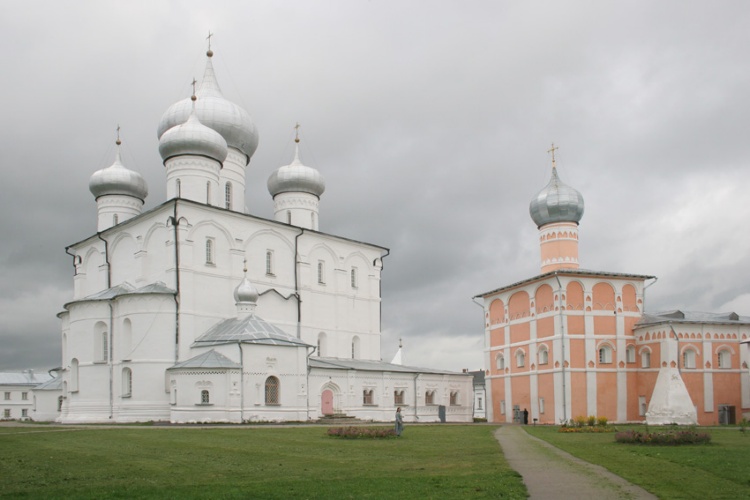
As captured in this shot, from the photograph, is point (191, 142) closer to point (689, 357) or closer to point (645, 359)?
point (645, 359)

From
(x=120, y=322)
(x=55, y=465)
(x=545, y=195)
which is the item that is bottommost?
(x=55, y=465)

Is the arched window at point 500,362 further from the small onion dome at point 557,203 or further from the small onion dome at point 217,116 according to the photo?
the small onion dome at point 217,116

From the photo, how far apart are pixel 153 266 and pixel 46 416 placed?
1203 centimetres

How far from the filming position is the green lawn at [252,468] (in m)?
10.2

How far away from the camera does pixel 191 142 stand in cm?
3572

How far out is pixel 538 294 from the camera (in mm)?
36375

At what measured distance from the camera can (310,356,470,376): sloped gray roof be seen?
36219mm

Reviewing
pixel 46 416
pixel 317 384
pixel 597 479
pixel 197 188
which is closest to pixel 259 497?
pixel 597 479

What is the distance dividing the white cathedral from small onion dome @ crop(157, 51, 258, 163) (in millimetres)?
76

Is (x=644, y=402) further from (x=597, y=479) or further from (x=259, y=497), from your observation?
(x=259, y=497)

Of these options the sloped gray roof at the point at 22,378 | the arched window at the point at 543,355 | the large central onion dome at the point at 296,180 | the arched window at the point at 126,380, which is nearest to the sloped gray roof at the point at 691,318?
the arched window at the point at 543,355

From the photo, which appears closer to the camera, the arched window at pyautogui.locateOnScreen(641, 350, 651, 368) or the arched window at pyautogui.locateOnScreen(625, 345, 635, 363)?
the arched window at pyautogui.locateOnScreen(641, 350, 651, 368)

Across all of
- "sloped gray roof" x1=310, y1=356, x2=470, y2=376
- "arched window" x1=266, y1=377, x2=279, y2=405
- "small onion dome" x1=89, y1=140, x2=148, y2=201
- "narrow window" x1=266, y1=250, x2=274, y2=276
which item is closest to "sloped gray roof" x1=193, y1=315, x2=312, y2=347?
"arched window" x1=266, y1=377, x2=279, y2=405

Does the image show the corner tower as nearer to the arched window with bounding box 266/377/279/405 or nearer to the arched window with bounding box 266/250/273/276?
the arched window with bounding box 266/250/273/276
